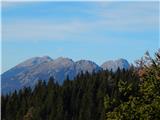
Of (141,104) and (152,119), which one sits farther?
(141,104)

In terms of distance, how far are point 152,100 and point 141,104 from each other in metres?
0.77

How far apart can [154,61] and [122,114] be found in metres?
4.30

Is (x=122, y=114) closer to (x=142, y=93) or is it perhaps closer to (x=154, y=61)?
(x=142, y=93)

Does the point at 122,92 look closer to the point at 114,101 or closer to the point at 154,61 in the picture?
the point at 114,101

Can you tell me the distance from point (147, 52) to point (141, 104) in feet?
11.9

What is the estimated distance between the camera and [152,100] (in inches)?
1191

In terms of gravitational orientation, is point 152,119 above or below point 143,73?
below

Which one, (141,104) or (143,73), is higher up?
(143,73)

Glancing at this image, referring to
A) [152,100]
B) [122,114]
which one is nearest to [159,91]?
[152,100]

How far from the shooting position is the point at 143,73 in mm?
31562

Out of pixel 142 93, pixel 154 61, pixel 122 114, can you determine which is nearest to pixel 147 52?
pixel 154 61

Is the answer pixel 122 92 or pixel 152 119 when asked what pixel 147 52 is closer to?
pixel 122 92

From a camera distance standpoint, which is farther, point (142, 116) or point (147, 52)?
point (147, 52)

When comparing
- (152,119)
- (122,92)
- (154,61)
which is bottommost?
(152,119)
